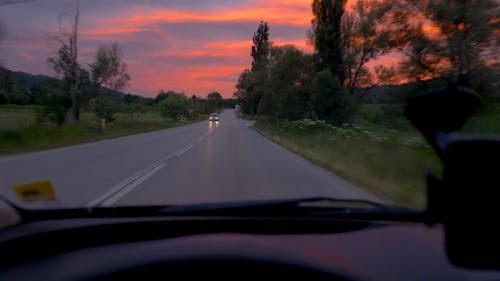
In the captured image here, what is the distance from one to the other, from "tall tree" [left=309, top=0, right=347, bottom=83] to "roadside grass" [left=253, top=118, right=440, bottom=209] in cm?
1389

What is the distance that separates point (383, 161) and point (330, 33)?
77.2 ft

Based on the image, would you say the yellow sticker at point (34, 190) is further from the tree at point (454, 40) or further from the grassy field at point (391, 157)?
the tree at point (454, 40)

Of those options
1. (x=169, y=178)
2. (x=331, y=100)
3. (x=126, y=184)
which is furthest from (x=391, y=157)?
(x=331, y=100)

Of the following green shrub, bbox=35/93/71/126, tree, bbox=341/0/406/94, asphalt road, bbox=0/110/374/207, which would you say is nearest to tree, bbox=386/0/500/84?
tree, bbox=341/0/406/94

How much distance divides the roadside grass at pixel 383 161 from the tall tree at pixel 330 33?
13892 mm

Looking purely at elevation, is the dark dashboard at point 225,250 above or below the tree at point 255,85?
below

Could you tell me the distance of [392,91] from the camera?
15.0 m

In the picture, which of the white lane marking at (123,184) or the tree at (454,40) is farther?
the tree at (454,40)

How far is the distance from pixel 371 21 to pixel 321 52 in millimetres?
18167

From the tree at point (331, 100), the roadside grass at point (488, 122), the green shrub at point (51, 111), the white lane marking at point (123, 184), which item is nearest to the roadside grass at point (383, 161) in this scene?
the roadside grass at point (488, 122)

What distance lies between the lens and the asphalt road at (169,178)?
34.4ft

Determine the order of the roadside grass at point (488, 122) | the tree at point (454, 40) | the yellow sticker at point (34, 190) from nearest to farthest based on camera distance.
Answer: the yellow sticker at point (34, 190) → the roadside grass at point (488, 122) → the tree at point (454, 40)

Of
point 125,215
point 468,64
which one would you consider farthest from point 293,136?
point 125,215

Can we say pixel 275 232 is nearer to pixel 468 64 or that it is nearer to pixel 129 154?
pixel 468 64
